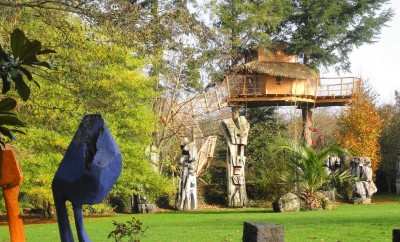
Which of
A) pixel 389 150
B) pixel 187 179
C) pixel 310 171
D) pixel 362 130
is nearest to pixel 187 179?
pixel 187 179

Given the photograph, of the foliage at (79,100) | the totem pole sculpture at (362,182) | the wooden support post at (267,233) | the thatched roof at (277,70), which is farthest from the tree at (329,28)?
the wooden support post at (267,233)

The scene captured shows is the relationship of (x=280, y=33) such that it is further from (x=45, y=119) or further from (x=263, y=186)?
(x=45, y=119)

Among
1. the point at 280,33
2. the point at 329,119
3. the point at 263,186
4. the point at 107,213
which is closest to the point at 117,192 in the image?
the point at 107,213

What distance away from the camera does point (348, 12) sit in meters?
33.3

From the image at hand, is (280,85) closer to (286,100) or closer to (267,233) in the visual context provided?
(286,100)

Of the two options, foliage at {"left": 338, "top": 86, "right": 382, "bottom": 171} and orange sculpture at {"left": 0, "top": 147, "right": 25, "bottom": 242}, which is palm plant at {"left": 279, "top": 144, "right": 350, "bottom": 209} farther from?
orange sculpture at {"left": 0, "top": 147, "right": 25, "bottom": 242}

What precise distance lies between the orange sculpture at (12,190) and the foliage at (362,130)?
2929 centimetres

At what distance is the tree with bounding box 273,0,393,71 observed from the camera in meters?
32.4

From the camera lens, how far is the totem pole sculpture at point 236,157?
84.8 feet

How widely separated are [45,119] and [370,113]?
70.6ft

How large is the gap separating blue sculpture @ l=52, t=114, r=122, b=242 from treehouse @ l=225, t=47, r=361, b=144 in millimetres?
27331

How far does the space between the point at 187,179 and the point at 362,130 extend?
12.0 metres

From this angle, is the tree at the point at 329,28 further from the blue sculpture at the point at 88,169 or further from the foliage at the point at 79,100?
the blue sculpture at the point at 88,169

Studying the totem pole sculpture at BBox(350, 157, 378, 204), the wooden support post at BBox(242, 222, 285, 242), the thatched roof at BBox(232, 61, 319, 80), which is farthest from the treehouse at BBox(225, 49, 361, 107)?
the wooden support post at BBox(242, 222, 285, 242)
